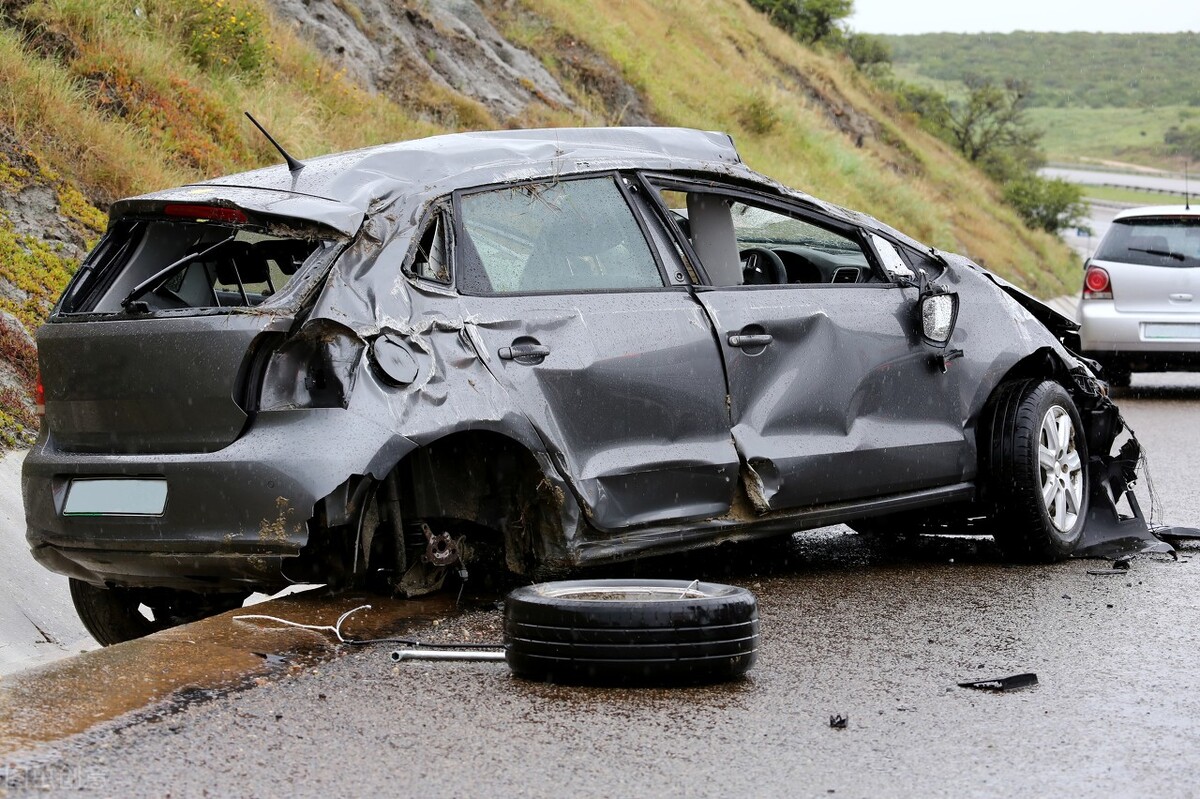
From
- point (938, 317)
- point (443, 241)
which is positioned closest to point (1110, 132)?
point (938, 317)

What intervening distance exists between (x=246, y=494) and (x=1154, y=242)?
40.7 feet

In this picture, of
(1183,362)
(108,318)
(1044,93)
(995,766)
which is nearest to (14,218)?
(108,318)

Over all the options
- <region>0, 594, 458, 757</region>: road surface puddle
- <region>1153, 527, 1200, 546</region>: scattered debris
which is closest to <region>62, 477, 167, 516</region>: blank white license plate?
<region>0, 594, 458, 757</region>: road surface puddle

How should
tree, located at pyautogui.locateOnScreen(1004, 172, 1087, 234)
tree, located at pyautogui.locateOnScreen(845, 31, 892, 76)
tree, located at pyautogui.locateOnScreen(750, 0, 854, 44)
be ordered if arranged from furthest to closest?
tree, located at pyautogui.locateOnScreen(845, 31, 892, 76) < tree, located at pyautogui.locateOnScreen(1004, 172, 1087, 234) < tree, located at pyautogui.locateOnScreen(750, 0, 854, 44)

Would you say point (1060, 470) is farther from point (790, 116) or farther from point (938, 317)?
point (790, 116)

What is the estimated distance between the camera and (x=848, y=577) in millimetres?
6746

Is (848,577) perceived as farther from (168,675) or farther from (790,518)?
(168,675)

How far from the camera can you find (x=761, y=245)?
22.6 ft

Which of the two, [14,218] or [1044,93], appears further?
[1044,93]

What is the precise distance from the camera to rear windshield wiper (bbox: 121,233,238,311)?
17.4 ft

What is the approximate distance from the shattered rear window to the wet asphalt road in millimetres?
1378

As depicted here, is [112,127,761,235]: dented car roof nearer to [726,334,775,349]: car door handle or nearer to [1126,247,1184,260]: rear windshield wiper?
[726,334,775,349]: car door handle

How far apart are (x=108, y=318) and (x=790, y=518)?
2632mm

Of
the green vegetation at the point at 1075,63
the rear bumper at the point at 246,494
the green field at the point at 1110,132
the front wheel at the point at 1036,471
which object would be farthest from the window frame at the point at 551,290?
the green vegetation at the point at 1075,63
